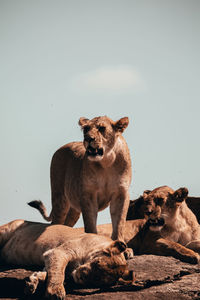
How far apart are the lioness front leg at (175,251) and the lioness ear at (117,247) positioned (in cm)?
189

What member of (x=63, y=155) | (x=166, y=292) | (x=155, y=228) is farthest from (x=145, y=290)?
(x=63, y=155)

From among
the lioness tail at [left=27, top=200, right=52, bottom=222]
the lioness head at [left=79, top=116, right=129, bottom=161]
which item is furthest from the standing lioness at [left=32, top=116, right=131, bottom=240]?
the lioness tail at [left=27, top=200, right=52, bottom=222]

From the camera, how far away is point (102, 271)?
4762 millimetres

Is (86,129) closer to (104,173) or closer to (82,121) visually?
(82,121)

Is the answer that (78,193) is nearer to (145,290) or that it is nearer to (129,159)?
(129,159)

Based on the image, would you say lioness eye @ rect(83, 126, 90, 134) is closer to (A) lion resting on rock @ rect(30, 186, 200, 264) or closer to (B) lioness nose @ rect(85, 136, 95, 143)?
(B) lioness nose @ rect(85, 136, 95, 143)

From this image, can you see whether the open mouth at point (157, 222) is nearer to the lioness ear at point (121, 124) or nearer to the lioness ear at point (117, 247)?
the lioness ear at point (121, 124)

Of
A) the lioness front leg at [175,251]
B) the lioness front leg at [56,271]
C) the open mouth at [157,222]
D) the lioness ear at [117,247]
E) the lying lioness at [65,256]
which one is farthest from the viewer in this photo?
the open mouth at [157,222]

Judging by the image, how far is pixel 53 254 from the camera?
203 inches

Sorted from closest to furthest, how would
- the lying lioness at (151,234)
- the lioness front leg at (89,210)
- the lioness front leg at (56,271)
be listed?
the lioness front leg at (56,271) < the lioness front leg at (89,210) < the lying lioness at (151,234)

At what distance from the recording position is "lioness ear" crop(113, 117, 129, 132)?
22.6ft

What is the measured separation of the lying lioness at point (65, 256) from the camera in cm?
477

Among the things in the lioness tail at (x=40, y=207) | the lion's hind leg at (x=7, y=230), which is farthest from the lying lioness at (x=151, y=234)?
the lioness tail at (x=40, y=207)

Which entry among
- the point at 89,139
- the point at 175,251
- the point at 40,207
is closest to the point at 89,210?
the point at 89,139
